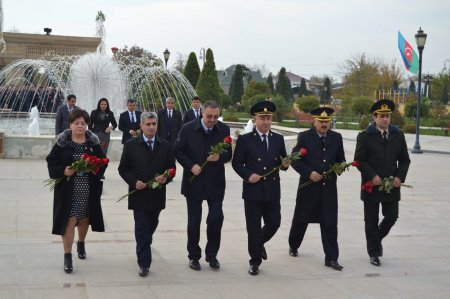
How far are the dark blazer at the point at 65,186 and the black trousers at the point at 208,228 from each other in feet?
3.00

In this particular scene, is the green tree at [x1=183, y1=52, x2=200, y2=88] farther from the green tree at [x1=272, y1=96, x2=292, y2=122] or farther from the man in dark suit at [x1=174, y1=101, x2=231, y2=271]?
the man in dark suit at [x1=174, y1=101, x2=231, y2=271]

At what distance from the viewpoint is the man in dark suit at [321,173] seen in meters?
7.11

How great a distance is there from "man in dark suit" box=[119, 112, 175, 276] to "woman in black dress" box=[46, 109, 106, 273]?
0.99 feet

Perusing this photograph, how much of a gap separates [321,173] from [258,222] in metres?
0.88

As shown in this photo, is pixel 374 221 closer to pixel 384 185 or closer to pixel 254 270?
pixel 384 185

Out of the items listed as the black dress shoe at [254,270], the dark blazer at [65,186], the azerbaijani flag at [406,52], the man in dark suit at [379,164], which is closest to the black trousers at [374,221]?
the man in dark suit at [379,164]

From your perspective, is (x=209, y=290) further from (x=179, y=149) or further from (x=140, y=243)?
(x=179, y=149)

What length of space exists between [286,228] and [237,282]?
115 inches

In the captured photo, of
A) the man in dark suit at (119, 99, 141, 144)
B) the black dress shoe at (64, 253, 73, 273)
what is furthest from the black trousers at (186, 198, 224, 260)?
the man in dark suit at (119, 99, 141, 144)

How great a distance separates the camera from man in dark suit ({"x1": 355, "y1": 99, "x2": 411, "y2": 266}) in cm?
727

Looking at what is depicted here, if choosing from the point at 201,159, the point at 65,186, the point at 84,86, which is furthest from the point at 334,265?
the point at 84,86

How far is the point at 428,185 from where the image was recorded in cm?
1462

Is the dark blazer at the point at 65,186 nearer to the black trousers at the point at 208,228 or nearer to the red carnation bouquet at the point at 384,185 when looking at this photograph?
the black trousers at the point at 208,228

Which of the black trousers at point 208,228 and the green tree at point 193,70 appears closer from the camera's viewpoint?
the black trousers at point 208,228
